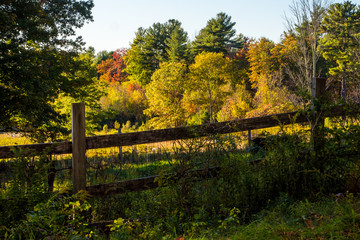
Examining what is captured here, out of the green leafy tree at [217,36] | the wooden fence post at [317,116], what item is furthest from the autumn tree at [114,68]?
the wooden fence post at [317,116]

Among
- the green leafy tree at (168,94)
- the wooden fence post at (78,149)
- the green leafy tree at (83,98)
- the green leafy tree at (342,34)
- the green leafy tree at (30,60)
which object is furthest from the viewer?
the green leafy tree at (168,94)

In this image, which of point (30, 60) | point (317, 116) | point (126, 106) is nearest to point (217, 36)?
point (126, 106)

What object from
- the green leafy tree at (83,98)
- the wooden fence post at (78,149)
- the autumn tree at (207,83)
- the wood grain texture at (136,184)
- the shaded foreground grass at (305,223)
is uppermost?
the autumn tree at (207,83)

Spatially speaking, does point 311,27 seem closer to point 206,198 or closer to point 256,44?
point 256,44

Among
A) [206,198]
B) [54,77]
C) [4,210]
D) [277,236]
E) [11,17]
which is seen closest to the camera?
[277,236]

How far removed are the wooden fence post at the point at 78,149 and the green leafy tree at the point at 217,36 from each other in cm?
4783

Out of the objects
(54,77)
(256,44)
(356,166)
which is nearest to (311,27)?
(256,44)

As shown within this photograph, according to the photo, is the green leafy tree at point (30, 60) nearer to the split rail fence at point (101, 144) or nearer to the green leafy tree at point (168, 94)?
the split rail fence at point (101, 144)

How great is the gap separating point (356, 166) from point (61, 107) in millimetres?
22533

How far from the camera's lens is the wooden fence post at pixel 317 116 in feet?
14.8

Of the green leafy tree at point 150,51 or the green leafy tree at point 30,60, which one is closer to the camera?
the green leafy tree at point 30,60

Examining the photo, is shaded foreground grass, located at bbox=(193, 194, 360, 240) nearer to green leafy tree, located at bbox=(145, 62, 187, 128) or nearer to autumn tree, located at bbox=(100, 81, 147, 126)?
green leafy tree, located at bbox=(145, 62, 187, 128)

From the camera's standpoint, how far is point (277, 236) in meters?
2.77

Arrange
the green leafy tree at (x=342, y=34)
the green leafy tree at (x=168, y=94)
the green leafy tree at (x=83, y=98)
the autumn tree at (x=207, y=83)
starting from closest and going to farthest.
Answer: the green leafy tree at (x=83, y=98)
the green leafy tree at (x=342, y=34)
the green leafy tree at (x=168, y=94)
the autumn tree at (x=207, y=83)
